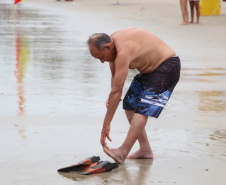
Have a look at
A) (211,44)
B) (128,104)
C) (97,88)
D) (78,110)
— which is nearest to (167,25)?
(211,44)

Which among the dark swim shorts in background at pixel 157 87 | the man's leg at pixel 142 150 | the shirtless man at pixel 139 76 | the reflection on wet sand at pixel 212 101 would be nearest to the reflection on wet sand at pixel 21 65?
the man's leg at pixel 142 150

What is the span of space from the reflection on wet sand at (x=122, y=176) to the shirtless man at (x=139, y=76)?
5.3 inches

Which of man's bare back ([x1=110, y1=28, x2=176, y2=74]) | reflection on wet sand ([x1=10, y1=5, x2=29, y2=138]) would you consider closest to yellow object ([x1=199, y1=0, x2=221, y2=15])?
reflection on wet sand ([x1=10, y1=5, x2=29, y2=138])

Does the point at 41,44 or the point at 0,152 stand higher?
the point at 0,152

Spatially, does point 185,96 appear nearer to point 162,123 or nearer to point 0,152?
point 162,123

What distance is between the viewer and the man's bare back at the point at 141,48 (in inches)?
205

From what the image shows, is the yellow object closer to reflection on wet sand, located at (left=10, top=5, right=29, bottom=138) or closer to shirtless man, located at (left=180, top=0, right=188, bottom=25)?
shirtless man, located at (left=180, top=0, right=188, bottom=25)

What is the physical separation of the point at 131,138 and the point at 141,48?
76cm

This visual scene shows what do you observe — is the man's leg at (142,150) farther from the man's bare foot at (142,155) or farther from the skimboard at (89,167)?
the skimboard at (89,167)

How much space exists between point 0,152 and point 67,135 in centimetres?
88

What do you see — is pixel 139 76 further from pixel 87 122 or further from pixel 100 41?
pixel 87 122

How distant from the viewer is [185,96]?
8672 mm

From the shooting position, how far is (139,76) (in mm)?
5598

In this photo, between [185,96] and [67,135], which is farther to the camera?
[185,96]
